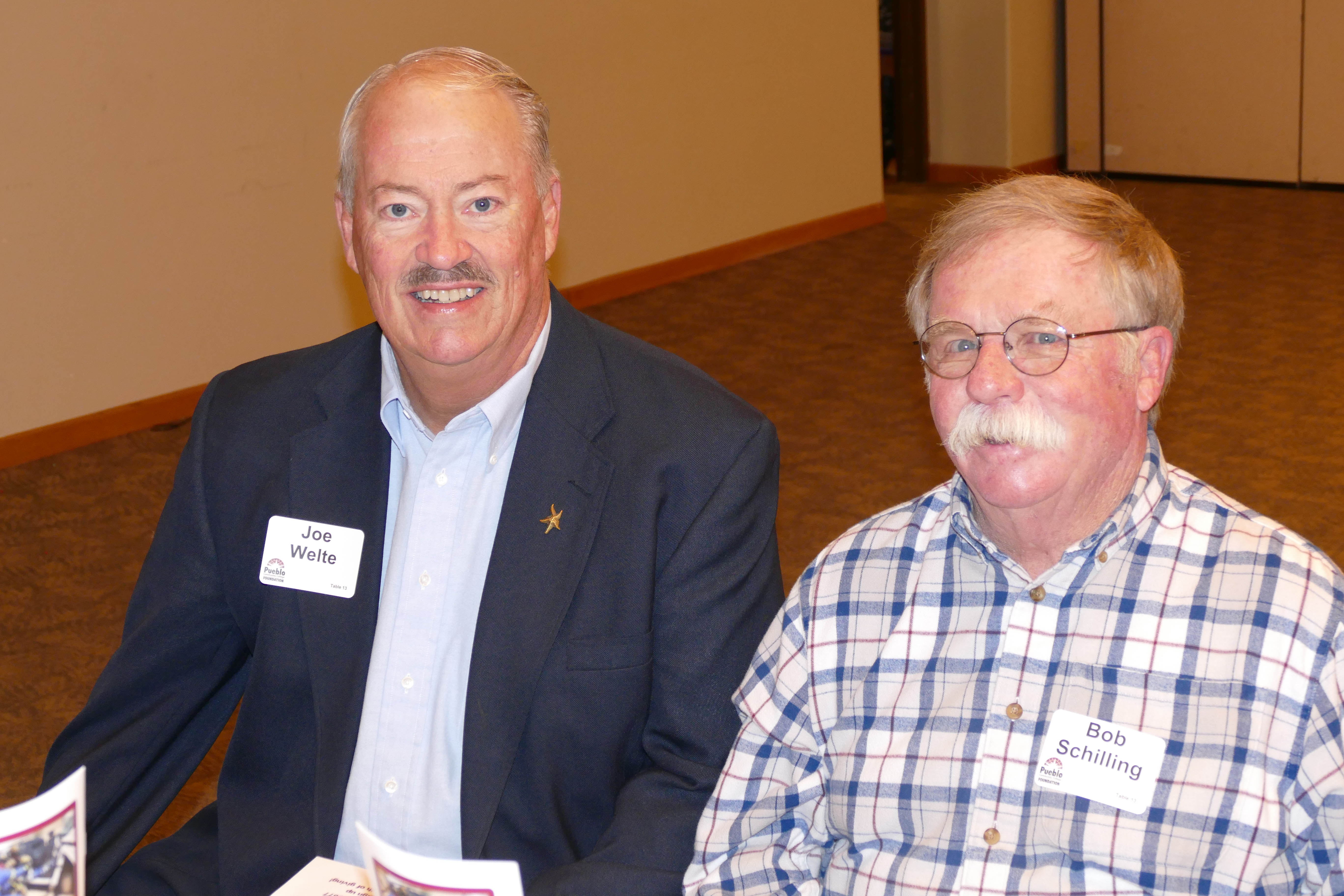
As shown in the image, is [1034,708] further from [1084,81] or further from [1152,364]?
[1084,81]

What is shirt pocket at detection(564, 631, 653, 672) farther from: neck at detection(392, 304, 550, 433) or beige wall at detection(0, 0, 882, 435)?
beige wall at detection(0, 0, 882, 435)

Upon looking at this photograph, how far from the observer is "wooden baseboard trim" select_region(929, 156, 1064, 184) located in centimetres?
1005

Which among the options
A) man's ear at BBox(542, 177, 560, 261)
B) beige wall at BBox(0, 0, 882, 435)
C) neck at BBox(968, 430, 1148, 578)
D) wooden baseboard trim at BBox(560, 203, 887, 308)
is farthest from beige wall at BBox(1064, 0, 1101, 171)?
neck at BBox(968, 430, 1148, 578)

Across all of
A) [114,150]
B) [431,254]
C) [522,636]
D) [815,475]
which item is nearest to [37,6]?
[114,150]

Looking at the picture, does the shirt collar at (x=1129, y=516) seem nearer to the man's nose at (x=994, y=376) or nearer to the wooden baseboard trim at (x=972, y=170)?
the man's nose at (x=994, y=376)

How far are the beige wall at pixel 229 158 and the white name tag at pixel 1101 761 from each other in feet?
15.7

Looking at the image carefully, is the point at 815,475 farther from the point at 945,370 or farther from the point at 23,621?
the point at 945,370

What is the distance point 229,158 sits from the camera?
18.6 feet

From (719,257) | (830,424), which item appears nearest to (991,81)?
(719,257)

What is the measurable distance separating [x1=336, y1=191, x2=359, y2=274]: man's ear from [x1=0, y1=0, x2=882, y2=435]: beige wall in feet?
12.1

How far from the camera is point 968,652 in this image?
1.54m

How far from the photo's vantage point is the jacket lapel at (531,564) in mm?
1709

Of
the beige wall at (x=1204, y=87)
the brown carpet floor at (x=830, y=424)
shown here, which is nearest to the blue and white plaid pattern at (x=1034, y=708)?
the brown carpet floor at (x=830, y=424)

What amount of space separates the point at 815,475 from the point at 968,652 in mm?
3375
